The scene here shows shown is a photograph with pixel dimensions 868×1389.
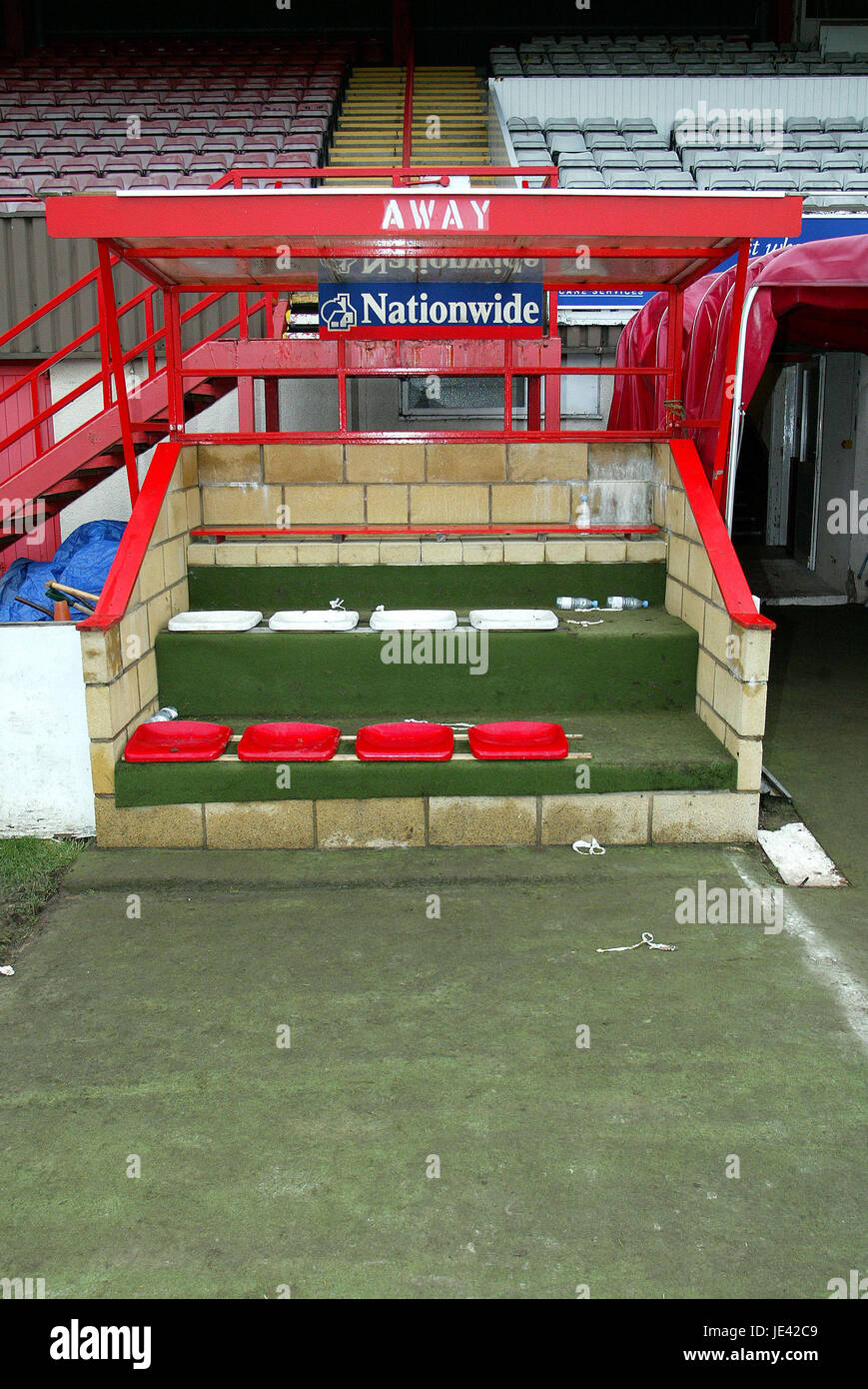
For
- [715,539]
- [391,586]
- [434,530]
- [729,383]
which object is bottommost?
[391,586]

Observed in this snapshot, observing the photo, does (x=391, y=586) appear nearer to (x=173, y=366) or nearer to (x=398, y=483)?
(x=398, y=483)

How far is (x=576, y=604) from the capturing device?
7.42 meters

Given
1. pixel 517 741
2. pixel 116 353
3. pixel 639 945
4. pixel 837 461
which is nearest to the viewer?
pixel 639 945

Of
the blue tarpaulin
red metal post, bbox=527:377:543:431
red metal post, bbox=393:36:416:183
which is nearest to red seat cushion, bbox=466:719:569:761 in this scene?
red metal post, bbox=527:377:543:431

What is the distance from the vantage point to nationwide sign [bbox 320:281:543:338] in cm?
740

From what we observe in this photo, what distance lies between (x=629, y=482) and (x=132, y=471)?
3.53 m

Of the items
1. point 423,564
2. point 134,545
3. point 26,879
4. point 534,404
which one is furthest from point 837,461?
point 26,879

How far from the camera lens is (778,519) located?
1510 centimetres

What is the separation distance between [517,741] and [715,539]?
180cm

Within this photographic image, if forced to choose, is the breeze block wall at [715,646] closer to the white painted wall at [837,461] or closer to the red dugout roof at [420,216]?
the red dugout roof at [420,216]

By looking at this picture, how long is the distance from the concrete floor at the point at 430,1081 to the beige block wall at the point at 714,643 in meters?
0.66

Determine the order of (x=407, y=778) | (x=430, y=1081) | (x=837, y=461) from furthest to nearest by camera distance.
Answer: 1. (x=837, y=461)
2. (x=407, y=778)
3. (x=430, y=1081)

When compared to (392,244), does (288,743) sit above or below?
below

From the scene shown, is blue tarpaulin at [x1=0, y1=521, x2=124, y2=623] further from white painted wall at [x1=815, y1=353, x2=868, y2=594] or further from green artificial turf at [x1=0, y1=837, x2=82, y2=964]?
white painted wall at [x1=815, y1=353, x2=868, y2=594]
